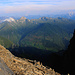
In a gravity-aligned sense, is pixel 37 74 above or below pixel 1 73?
below

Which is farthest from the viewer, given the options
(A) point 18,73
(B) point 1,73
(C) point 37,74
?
(C) point 37,74

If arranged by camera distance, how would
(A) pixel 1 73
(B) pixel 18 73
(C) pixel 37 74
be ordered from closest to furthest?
(A) pixel 1 73 < (B) pixel 18 73 < (C) pixel 37 74

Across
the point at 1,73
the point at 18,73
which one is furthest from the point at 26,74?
the point at 1,73

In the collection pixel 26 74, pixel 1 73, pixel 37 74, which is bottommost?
pixel 37 74

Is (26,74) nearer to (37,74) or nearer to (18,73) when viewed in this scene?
(18,73)

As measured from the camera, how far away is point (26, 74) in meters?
12.6

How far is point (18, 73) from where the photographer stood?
1240 centimetres

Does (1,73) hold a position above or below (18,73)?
above

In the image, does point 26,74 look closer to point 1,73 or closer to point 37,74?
point 37,74

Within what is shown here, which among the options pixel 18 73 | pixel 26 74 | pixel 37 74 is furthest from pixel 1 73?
pixel 37 74

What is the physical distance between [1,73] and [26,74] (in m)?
4.58

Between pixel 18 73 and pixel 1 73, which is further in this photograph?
pixel 18 73

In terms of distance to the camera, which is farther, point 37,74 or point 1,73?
point 37,74

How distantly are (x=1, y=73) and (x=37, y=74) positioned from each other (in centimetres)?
709
